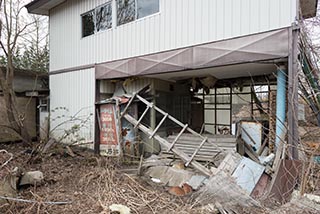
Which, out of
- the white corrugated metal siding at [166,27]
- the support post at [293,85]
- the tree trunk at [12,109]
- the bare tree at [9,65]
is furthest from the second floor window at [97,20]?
the support post at [293,85]

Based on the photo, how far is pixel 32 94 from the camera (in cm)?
1052

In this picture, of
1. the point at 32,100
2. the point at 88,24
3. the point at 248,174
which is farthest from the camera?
the point at 32,100

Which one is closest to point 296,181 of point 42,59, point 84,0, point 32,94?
point 84,0

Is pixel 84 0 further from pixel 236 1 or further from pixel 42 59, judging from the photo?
pixel 42 59

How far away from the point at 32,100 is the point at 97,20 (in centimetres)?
540

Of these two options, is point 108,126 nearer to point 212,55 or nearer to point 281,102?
point 212,55

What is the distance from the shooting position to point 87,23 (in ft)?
30.0

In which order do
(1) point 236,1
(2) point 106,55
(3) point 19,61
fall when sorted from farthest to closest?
(3) point 19,61 → (2) point 106,55 → (1) point 236,1

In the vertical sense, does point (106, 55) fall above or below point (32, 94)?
above

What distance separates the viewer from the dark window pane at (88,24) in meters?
8.95

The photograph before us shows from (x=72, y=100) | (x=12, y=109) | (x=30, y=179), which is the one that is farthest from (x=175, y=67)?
(x=12, y=109)

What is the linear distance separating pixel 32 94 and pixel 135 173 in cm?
703

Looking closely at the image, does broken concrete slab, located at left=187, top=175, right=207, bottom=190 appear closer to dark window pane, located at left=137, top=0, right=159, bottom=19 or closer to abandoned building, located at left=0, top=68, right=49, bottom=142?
dark window pane, located at left=137, top=0, right=159, bottom=19

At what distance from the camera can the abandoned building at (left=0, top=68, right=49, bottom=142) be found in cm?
1080
